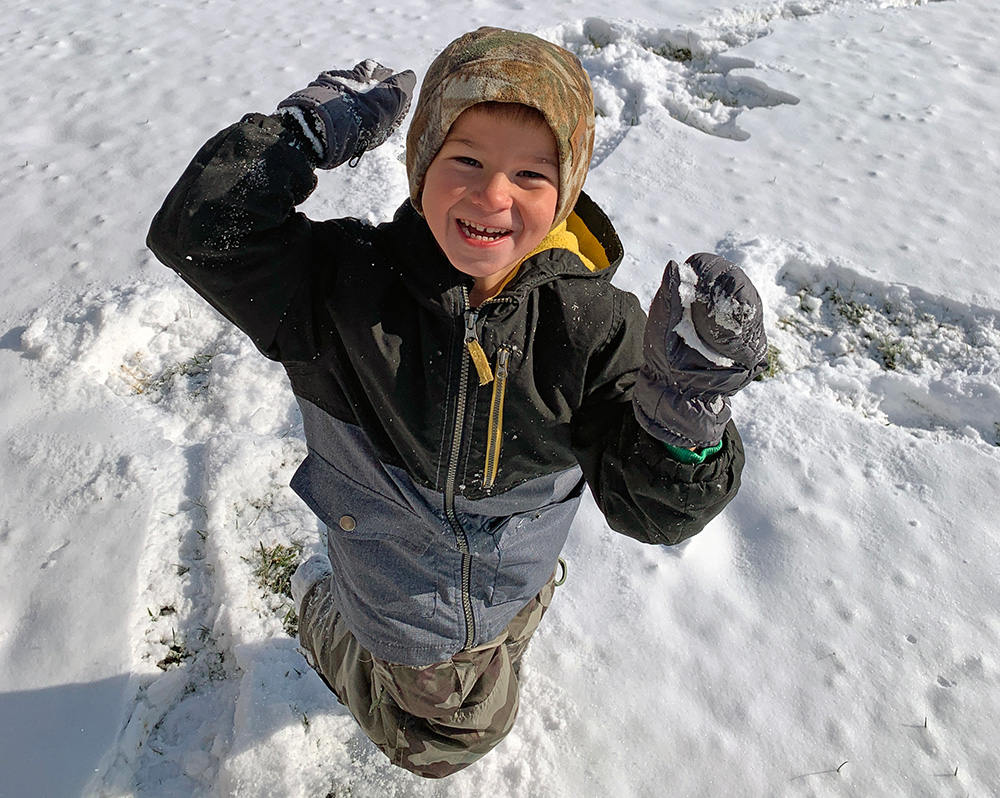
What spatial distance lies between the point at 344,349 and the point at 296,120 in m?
0.41

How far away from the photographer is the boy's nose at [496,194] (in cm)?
126

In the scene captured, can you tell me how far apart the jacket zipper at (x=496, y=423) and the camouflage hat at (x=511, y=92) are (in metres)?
0.27

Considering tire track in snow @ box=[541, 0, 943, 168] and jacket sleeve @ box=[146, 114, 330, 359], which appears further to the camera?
tire track in snow @ box=[541, 0, 943, 168]

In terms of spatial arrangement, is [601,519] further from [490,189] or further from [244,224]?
[244,224]

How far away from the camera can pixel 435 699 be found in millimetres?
1749

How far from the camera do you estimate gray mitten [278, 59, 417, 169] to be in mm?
1353

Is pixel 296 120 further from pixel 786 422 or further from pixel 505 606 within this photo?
pixel 786 422

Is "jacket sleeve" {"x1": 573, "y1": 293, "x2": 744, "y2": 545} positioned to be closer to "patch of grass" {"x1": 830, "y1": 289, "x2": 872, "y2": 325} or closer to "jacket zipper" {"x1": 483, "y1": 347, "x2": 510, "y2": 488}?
"jacket zipper" {"x1": 483, "y1": 347, "x2": 510, "y2": 488}

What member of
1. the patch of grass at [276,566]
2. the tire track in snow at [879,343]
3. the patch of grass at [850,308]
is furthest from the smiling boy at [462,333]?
the patch of grass at [850,308]

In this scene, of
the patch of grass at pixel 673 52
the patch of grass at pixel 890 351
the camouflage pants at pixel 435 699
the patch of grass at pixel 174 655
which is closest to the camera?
the camouflage pants at pixel 435 699

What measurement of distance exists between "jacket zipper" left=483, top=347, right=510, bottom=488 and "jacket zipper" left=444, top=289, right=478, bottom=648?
5 centimetres

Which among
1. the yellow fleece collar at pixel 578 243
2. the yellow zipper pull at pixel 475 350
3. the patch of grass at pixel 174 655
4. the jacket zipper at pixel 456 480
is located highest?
the yellow fleece collar at pixel 578 243

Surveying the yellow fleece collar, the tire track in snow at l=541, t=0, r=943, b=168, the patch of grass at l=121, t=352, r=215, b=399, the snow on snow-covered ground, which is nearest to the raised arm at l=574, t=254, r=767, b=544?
the yellow fleece collar

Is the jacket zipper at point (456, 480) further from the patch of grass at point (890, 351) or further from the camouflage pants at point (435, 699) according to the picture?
the patch of grass at point (890, 351)
